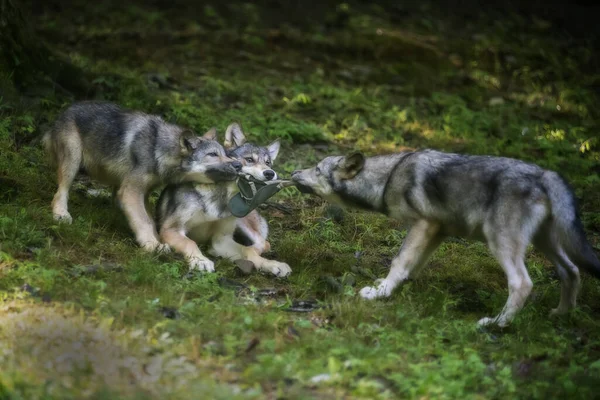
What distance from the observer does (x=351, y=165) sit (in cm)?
762

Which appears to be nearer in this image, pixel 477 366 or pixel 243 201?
pixel 477 366

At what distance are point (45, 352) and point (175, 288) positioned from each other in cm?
168

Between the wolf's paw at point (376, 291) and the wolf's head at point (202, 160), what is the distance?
1.91 m

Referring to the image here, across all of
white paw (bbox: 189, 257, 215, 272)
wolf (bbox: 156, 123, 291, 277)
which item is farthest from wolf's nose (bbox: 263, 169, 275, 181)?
white paw (bbox: 189, 257, 215, 272)

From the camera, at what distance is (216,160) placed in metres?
7.94

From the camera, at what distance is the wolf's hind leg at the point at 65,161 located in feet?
26.1

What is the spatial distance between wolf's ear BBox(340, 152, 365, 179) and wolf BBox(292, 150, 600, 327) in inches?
0.4

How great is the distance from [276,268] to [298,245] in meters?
0.77

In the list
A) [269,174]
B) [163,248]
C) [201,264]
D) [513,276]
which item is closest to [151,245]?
[163,248]

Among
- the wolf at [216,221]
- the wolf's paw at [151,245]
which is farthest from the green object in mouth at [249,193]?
Answer: the wolf's paw at [151,245]

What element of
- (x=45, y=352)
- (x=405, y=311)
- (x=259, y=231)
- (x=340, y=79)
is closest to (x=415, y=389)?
(x=405, y=311)

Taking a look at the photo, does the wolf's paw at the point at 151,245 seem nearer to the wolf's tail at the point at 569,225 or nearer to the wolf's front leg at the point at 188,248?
the wolf's front leg at the point at 188,248

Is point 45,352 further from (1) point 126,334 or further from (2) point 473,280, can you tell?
(2) point 473,280

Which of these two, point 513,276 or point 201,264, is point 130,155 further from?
point 513,276
